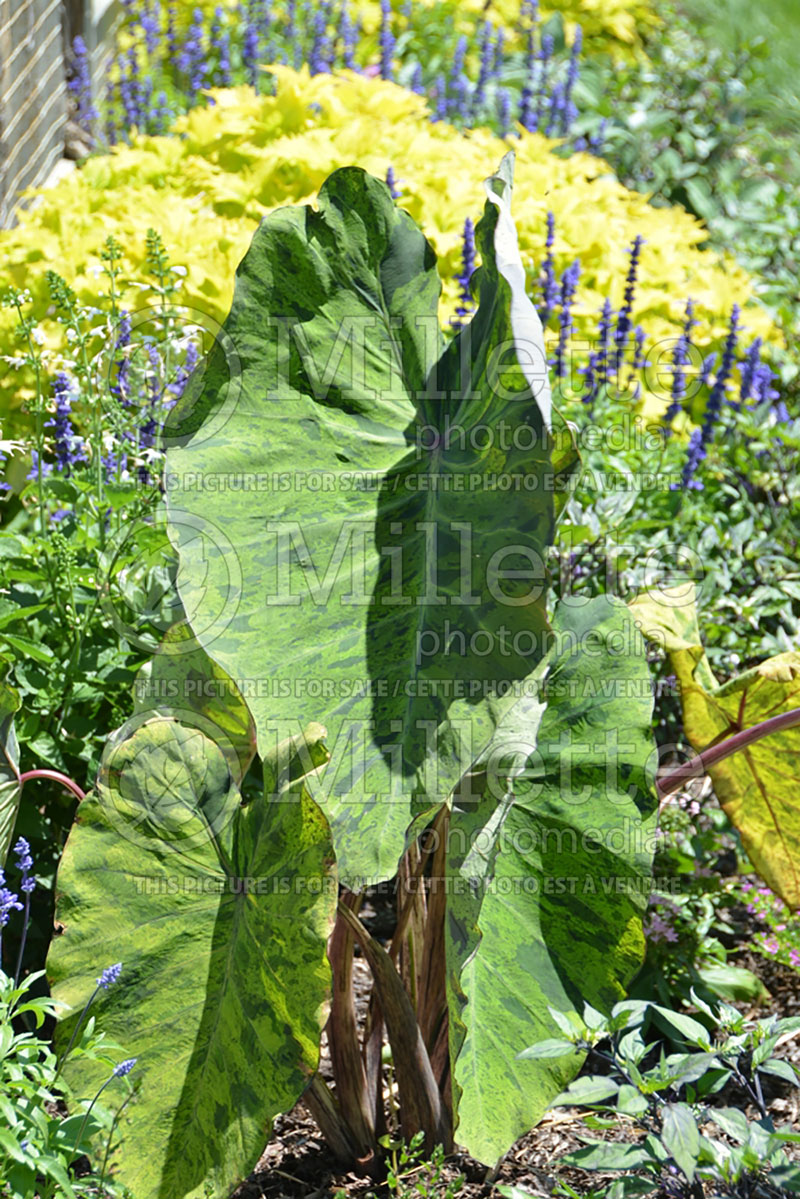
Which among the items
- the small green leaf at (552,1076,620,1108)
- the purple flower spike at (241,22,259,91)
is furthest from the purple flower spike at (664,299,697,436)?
the purple flower spike at (241,22,259,91)

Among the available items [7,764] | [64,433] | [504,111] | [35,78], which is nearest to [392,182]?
[64,433]

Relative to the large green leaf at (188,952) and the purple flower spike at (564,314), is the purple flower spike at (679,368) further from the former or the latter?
the large green leaf at (188,952)

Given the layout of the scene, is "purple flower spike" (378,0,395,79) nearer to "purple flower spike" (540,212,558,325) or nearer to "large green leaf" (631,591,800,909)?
"purple flower spike" (540,212,558,325)

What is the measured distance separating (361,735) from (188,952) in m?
0.33

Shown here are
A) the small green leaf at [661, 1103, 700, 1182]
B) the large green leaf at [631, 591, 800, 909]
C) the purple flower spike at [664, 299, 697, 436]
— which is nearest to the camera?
the small green leaf at [661, 1103, 700, 1182]

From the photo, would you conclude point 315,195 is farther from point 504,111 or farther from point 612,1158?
point 612,1158

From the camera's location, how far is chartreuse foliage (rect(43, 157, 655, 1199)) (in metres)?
1.21

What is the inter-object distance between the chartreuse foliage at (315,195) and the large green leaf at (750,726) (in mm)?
1452

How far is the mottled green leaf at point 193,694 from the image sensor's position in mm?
1516

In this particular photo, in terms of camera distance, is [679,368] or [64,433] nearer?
[64,433]

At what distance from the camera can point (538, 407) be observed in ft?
3.56

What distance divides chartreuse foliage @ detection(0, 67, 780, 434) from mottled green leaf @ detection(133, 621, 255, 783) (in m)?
1.46

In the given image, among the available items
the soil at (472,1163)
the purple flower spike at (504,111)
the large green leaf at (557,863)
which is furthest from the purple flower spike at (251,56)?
the soil at (472,1163)

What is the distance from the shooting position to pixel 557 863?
1.44 metres
